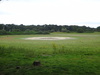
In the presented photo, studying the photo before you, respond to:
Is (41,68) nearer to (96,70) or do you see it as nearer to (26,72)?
(26,72)

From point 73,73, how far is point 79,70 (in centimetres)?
64

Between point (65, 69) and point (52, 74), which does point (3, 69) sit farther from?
point (65, 69)

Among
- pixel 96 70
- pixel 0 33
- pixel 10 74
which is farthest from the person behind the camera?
pixel 0 33

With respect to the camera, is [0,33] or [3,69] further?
[0,33]

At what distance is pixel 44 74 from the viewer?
7176 millimetres

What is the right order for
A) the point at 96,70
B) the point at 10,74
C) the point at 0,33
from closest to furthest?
the point at 10,74 → the point at 96,70 → the point at 0,33

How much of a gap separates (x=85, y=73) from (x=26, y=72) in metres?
2.90

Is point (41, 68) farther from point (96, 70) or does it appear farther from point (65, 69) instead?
point (96, 70)

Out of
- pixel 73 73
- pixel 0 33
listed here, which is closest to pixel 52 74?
pixel 73 73

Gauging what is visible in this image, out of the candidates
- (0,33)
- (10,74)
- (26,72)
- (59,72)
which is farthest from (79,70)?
(0,33)

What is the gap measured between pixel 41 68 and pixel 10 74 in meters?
Answer: 1.76

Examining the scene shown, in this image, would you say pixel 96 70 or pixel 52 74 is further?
pixel 96 70

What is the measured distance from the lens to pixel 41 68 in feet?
26.7

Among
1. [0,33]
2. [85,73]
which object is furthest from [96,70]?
[0,33]
